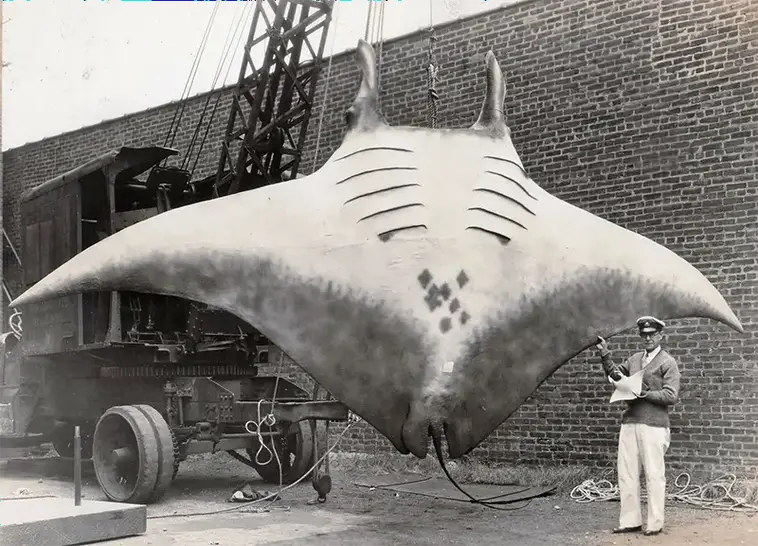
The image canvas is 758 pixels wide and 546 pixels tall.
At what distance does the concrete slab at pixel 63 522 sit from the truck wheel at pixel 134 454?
1.14 metres

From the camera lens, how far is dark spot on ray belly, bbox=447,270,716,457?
6.66 feet

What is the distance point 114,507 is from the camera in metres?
5.39

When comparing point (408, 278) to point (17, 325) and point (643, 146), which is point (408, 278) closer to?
point (643, 146)

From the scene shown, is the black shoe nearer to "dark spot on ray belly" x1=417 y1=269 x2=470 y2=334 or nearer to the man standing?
the man standing

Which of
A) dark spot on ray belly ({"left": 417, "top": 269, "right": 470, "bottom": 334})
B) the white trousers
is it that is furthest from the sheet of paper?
dark spot on ray belly ({"left": 417, "top": 269, "right": 470, "bottom": 334})

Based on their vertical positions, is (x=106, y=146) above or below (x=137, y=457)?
above

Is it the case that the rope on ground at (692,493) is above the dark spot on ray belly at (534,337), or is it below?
below

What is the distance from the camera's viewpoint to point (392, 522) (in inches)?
244

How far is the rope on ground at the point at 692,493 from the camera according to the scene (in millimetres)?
6480

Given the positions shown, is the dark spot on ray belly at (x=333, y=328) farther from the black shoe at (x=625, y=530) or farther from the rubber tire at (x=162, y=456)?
the rubber tire at (x=162, y=456)

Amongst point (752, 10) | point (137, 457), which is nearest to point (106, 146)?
point (137, 457)

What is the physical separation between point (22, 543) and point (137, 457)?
2.37 meters

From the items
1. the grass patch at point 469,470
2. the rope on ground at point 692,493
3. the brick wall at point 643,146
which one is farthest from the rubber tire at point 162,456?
the rope on ground at point 692,493

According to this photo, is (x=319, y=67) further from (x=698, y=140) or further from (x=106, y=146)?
(x=106, y=146)
